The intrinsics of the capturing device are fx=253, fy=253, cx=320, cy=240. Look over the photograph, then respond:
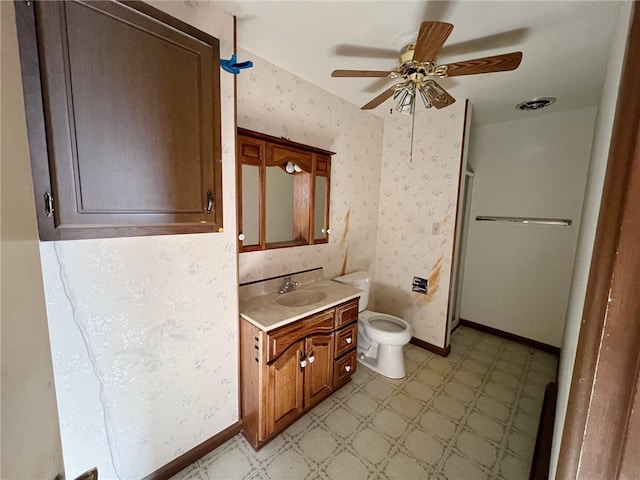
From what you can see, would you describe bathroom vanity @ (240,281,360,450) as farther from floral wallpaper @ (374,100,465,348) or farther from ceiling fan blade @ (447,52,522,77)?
ceiling fan blade @ (447,52,522,77)

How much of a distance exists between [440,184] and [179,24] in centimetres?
217

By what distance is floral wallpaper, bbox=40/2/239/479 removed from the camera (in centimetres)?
100

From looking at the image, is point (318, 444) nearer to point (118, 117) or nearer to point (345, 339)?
point (345, 339)

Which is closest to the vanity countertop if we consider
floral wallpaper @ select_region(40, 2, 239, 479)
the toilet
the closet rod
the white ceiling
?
floral wallpaper @ select_region(40, 2, 239, 479)

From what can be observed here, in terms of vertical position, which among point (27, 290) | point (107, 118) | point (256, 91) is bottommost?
point (27, 290)

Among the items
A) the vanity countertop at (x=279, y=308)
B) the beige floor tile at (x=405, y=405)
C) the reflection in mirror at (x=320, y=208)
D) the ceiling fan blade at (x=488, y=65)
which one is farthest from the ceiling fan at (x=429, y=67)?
the beige floor tile at (x=405, y=405)

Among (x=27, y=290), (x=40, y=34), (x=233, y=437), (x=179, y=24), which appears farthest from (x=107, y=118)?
(x=233, y=437)

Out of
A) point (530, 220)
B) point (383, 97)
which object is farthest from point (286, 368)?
point (530, 220)

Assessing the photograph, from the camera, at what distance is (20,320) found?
565 millimetres

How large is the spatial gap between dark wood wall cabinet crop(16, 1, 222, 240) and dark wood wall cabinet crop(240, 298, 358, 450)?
2.51ft

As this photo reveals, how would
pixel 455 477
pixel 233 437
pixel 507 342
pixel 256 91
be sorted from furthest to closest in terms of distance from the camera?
pixel 507 342
pixel 256 91
pixel 233 437
pixel 455 477

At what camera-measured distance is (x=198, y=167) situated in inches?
46.7

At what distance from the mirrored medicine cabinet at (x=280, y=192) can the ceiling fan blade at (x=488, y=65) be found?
1011 mm

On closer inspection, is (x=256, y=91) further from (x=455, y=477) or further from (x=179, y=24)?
(x=455, y=477)
